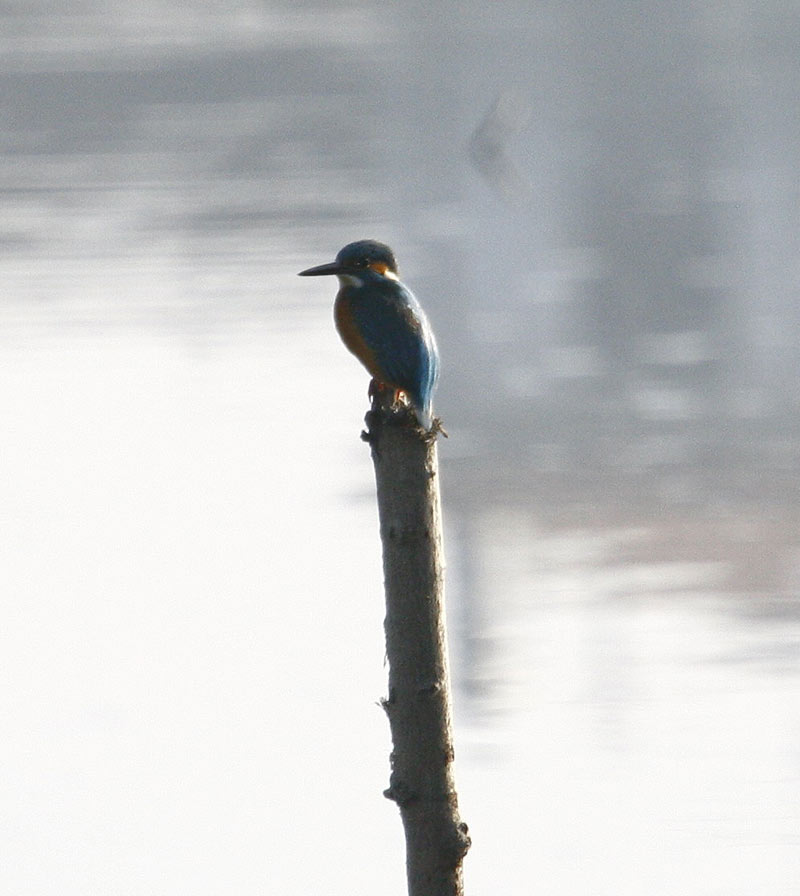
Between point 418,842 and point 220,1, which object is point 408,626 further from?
point 220,1

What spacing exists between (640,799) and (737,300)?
1.82 m

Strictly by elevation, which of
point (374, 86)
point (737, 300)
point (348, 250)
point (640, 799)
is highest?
point (374, 86)

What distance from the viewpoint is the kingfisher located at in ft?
3.61

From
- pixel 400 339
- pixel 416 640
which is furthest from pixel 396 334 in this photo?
pixel 416 640

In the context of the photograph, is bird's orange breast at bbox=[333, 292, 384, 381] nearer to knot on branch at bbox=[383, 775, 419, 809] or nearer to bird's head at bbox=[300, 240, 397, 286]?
bird's head at bbox=[300, 240, 397, 286]

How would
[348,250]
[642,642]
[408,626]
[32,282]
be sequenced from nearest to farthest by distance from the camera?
1. [408,626]
2. [348,250]
3. [642,642]
4. [32,282]

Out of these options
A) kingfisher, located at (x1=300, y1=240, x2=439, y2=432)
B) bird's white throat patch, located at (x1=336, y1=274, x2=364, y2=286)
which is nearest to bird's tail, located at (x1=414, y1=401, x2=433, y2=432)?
kingfisher, located at (x1=300, y1=240, x2=439, y2=432)

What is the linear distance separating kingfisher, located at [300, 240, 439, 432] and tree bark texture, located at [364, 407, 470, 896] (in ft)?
0.19

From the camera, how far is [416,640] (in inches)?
39.4

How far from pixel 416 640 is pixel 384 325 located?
0.85ft

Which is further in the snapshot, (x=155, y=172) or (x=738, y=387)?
(x=155, y=172)

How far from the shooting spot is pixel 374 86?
499 cm

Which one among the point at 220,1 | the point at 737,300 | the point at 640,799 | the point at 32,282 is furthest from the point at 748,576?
the point at 220,1

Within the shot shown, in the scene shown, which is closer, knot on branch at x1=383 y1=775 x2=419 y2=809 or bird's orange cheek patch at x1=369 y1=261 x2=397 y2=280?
knot on branch at x1=383 y1=775 x2=419 y2=809
